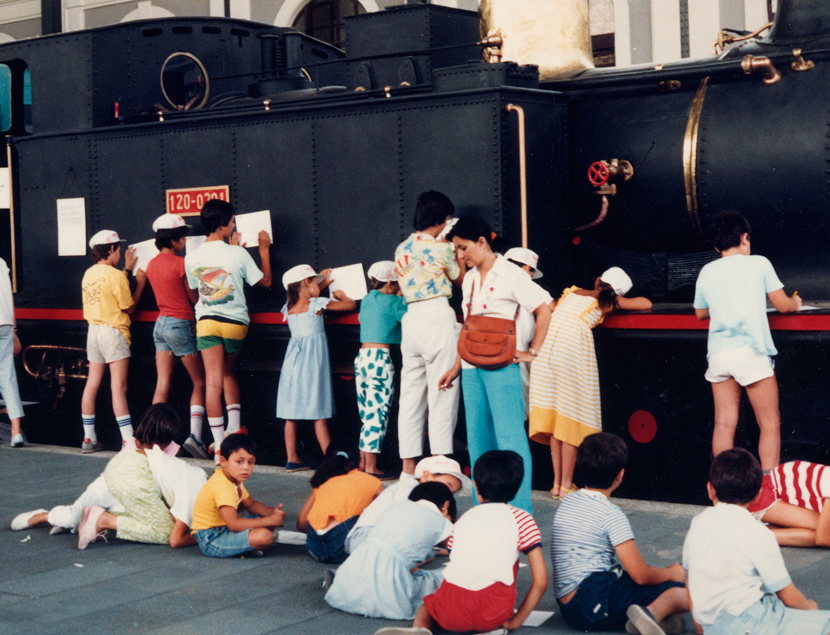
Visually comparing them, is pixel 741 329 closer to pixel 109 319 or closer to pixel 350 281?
pixel 350 281

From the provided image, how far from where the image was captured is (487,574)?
362 cm

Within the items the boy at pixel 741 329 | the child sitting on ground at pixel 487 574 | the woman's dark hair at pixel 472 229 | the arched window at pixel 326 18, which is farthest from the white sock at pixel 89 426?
the arched window at pixel 326 18

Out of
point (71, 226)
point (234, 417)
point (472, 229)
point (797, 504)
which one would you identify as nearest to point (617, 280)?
point (472, 229)

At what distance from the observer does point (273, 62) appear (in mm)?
8883

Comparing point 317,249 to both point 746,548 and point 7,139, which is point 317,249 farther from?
point 746,548

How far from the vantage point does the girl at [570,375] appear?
18.6ft

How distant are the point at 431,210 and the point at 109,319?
9.47 feet

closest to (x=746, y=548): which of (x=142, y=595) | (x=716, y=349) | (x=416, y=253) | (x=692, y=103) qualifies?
(x=716, y=349)

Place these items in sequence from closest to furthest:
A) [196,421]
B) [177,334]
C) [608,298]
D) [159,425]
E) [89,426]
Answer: [159,425], [608,298], [177,334], [196,421], [89,426]

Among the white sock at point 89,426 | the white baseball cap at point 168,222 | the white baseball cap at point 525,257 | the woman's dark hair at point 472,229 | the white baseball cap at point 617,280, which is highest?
the white baseball cap at point 168,222

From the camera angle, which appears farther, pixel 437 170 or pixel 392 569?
pixel 437 170

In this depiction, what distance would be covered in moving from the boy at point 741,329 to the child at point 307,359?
8.09 feet

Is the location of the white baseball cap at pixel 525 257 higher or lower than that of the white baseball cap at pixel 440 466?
higher

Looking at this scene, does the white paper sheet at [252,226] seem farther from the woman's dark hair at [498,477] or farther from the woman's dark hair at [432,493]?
the woman's dark hair at [498,477]
